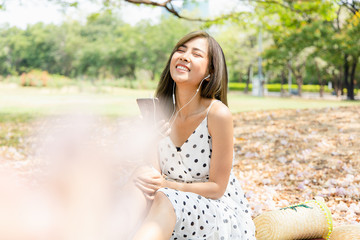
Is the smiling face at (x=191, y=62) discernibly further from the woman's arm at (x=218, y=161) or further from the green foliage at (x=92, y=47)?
the green foliage at (x=92, y=47)

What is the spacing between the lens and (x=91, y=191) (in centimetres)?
124

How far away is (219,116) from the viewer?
7.29 ft

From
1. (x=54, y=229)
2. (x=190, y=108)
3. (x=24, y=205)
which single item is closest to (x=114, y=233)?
(x=54, y=229)

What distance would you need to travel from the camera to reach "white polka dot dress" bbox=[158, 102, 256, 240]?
197 centimetres

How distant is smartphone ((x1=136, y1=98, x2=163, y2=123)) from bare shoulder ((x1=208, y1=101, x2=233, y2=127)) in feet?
1.04

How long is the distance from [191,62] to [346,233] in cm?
168

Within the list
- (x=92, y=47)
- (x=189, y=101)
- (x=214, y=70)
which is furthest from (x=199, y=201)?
(x=92, y=47)

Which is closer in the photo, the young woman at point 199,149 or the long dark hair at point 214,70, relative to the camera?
the young woman at point 199,149

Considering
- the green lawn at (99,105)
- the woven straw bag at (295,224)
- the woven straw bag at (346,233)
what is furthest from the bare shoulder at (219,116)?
the green lawn at (99,105)

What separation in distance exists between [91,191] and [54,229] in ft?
0.53

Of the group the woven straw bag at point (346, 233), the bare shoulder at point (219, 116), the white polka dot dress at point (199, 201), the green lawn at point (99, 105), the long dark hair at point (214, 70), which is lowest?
the green lawn at point (99, 105)

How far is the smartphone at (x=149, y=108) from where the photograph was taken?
2.10 metres

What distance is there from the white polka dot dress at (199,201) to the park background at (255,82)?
0.74m

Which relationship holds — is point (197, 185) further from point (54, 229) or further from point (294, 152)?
point (294, 152)
